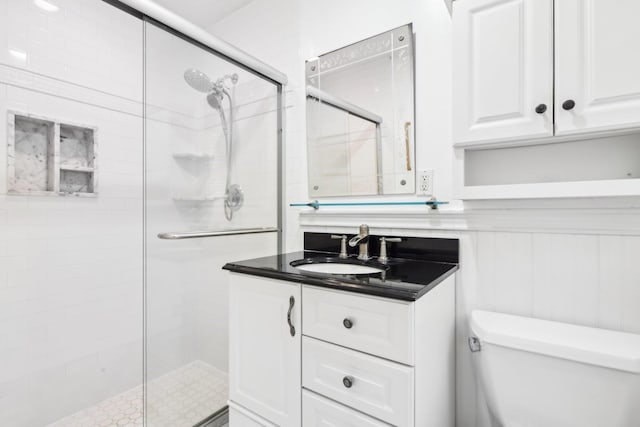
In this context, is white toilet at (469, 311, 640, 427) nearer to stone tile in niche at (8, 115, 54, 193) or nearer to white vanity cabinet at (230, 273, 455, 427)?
white vanity cabinet at (230, 273, 455, 427)

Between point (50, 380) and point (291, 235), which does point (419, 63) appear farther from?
point (50, 380)

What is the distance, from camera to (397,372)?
2.74 feet

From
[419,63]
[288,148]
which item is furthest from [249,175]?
[419,63]

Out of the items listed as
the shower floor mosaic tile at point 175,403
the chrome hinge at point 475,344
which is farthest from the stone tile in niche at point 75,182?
the chrome hinge at point 475,344

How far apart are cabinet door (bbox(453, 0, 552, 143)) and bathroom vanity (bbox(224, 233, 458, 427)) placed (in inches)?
18.7

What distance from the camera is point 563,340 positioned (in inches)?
35.7

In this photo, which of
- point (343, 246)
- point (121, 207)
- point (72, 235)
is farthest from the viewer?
point (121, 207)

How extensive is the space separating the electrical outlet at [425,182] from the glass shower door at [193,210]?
0.83m

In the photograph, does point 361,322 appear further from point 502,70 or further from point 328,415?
point 502,70

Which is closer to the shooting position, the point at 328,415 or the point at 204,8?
the point at 328,415

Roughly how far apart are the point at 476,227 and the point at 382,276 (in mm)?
474

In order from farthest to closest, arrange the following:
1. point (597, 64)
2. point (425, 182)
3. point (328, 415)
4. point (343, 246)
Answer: point (343, 246) → point (425, 182) → point (328, 415) → point (597, 64)

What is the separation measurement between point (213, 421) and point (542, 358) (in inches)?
55.1

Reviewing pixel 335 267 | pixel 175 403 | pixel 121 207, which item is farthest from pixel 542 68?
pixel 121 207
